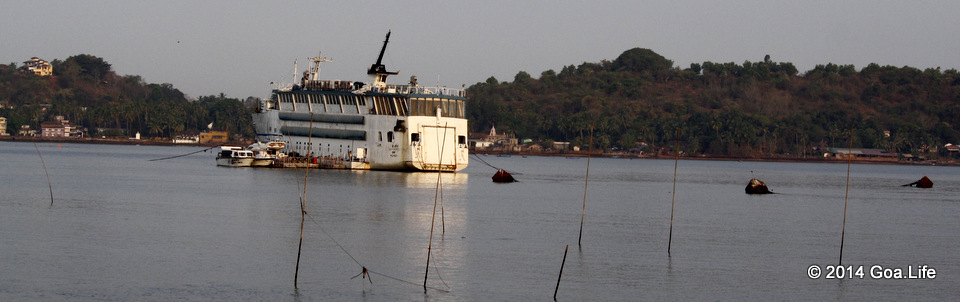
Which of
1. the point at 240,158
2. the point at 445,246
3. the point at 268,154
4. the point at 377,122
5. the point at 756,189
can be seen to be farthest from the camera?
the point at 240,158

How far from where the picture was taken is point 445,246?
34000mm

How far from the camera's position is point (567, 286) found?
27.1m

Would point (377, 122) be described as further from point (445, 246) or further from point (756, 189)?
point (445, 246)

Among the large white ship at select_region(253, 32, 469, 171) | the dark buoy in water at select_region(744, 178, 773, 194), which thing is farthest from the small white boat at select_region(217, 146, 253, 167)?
the dark buoy in water at select_region(744, 178, 773, 194)

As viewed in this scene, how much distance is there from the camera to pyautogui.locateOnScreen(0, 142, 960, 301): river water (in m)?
26.3

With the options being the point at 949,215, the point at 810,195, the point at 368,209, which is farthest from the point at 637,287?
the point at 810,195

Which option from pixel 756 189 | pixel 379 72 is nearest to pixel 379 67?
pixel 379 72

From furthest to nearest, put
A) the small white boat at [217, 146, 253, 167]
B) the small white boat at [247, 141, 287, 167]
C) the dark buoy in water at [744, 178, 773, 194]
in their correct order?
the small white boat at [217, 146, 253, 167]
the small white boat at [247, 141, 287, 167]
the dark buoy in water at [744, 178, 773, 194]

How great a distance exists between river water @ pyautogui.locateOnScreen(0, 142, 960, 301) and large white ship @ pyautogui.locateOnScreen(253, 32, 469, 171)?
11.4m

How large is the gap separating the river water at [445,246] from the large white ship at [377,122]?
11350mm

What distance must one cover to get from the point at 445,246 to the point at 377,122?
40.2 m

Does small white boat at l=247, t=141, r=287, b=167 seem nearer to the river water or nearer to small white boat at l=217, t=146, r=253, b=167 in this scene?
small white boat at l=217, t=146, r=253, b=167

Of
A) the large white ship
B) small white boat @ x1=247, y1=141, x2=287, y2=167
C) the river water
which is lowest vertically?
the river water

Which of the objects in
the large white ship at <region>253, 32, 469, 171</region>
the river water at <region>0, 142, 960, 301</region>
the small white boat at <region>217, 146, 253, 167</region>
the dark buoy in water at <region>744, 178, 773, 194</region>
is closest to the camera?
the river water at <region>0, 142, 960, 301</region>
